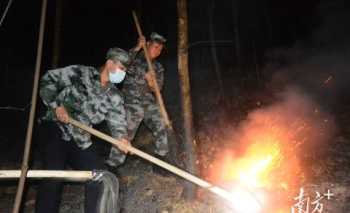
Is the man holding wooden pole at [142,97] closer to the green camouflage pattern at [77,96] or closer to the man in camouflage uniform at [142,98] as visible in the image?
the man in camouflage uniform at [142,98]

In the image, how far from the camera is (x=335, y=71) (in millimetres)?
12258

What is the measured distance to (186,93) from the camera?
223 inches

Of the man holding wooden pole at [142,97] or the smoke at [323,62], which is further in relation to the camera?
the smoke at [323,62]

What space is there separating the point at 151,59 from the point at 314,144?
366 cm

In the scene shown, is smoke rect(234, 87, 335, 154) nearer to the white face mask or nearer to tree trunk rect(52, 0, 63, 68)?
the white face mask

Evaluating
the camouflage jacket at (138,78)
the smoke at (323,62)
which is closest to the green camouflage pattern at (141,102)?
the camouflage jacket at (138,78)

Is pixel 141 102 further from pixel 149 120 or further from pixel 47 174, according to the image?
pixel 47 174

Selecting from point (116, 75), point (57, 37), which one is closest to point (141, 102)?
point (116, 75)

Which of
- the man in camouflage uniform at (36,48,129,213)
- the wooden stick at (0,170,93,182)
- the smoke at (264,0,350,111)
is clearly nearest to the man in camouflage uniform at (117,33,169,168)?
the man in camouflage uniform at (36,48,129,213)

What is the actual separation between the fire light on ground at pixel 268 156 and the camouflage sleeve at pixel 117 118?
6.01 ft

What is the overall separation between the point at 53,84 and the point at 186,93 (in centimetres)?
195

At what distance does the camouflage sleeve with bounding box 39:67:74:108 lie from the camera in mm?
4922

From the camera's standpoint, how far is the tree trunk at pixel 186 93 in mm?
5551

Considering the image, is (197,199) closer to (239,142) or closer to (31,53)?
(239,142)
